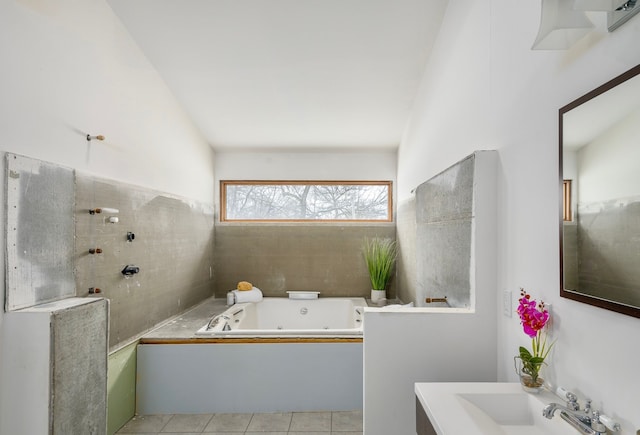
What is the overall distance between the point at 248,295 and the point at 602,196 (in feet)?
11.7

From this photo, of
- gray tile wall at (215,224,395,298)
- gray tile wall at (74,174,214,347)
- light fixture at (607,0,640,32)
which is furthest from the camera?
gray tile wall at (215,224,395,298)

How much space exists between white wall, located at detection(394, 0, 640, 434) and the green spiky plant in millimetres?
2021

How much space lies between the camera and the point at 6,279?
5.55 feet

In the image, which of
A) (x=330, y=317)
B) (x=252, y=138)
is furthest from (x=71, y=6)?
(x=330, y=317)

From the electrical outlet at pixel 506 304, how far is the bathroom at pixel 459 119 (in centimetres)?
3

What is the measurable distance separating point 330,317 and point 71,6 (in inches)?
140

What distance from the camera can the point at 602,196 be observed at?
1.13 meters

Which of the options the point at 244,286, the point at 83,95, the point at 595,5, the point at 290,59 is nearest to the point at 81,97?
the point at 83,95

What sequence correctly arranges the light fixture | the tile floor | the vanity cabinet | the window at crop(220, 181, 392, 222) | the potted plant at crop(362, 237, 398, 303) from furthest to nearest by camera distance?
1. the window at crop(220, 181, 392, 222)
2. the potted plant at crop(362, 237, 398, 303)
3. the tile floor
4. the vanity cabinet
5. the light fixture

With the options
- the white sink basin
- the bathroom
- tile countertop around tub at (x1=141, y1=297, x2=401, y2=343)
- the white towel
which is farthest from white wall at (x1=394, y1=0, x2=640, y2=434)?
the white towel

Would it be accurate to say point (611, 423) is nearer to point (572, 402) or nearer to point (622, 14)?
point (572, 402)

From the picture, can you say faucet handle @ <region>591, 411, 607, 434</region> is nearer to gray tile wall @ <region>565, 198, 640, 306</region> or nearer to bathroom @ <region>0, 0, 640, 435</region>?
bathroom @ <region>0, 0, 640, 435</region>

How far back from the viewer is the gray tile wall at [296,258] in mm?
4570

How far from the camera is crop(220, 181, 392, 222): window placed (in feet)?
15.4
